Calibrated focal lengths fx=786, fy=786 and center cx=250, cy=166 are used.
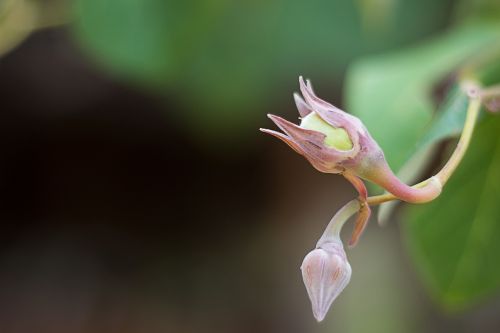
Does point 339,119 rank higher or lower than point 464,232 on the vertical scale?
higher

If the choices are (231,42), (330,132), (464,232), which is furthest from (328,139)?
(231,42)

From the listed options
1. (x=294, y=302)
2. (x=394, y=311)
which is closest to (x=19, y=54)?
(x=294, y=302)

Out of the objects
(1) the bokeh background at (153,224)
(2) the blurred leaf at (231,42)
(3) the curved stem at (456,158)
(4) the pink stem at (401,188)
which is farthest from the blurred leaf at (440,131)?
(1) the bokeh background at (153,224)

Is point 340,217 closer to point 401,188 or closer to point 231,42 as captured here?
point 401,188

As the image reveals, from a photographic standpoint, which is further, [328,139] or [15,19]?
[15,19]

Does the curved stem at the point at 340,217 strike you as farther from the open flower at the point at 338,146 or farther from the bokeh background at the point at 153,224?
the bokeh background at the point at 153,224

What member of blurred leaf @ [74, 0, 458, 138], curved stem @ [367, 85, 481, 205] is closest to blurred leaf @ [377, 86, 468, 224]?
curved stem @ [367, 85, 481, 205]
